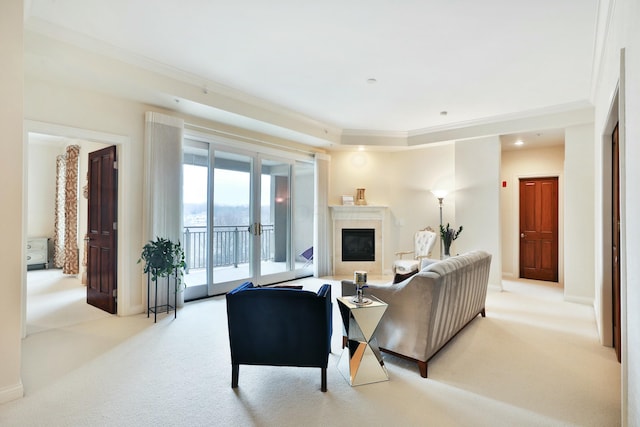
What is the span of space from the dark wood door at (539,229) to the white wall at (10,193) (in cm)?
771

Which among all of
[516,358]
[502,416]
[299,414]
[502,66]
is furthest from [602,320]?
[299,414]

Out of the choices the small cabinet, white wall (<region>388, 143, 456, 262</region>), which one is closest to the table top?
white wall (<region>388, 143, 456, 262</region>)

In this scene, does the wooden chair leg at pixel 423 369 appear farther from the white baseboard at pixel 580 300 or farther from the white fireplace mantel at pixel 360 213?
the white fireplace mantel at pixel 360 213

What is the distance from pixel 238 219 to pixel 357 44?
333cm

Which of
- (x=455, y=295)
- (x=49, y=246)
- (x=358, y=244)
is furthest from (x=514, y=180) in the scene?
(x=49, y=246)

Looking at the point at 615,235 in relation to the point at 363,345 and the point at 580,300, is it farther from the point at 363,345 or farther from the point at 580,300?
the point at 363,345

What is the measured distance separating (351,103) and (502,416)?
421 cm

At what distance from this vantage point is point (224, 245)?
5316 millimetres

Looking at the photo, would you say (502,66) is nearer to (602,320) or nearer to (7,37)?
(602,320)

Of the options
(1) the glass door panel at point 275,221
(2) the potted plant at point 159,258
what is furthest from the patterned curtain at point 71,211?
(1) the glass door panel at point 275,221

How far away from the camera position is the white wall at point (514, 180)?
6518 millimetres

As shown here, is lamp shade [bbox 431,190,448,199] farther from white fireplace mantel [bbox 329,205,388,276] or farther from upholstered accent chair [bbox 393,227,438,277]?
white fireplace mantel [bbox 329,205,388,276]

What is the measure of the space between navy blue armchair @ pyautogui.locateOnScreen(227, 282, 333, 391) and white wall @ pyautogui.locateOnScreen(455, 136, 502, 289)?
4422mm

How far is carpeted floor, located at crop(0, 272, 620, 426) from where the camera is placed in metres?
2.13
